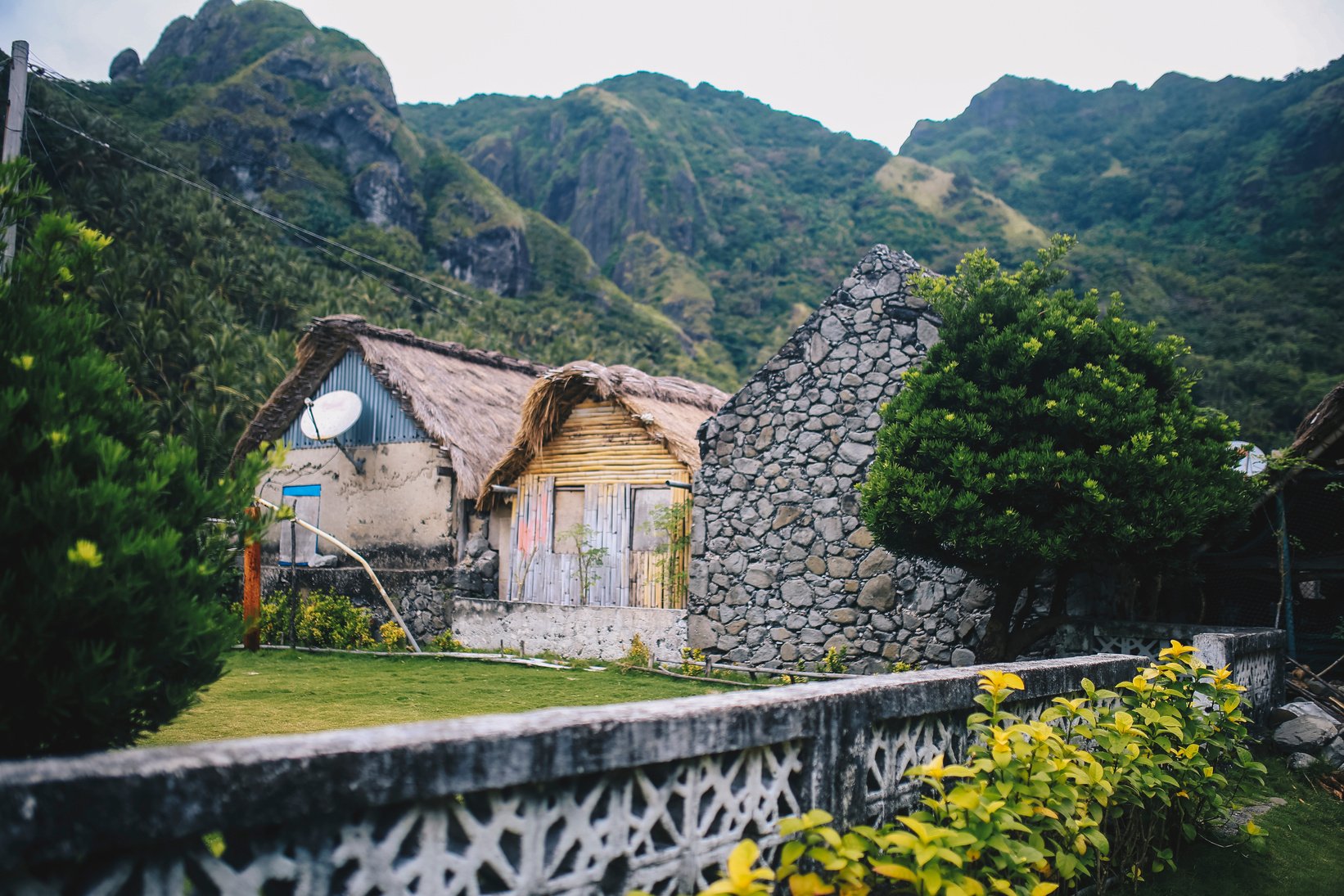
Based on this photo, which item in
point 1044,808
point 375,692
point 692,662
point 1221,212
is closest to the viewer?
point 1044,808

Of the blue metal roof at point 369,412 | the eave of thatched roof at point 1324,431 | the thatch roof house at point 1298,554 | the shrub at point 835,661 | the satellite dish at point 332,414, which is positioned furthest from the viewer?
the blue metal roof at point 369,412

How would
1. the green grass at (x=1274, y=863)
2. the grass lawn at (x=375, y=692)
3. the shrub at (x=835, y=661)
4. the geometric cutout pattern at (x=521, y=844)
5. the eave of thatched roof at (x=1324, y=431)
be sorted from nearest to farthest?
the geometric cutout pattern at (x=521, y=844)
the green grass at (x=1274, y=863)
the grass lawn at (x=375, y=692)
the eave of thatched roof at (x=1324, y=431)
the shrub at (x=835, y=661)

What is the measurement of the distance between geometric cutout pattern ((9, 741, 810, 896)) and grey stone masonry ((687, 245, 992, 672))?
717 centimetres

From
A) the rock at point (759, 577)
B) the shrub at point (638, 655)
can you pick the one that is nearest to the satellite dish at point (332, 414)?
the shrub at point (638, 655)

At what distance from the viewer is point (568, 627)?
40.7ft

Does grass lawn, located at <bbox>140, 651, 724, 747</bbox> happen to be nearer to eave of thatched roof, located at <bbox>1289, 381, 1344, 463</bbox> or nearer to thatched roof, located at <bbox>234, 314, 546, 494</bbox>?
thatched roof, located at <bbox>234, 314, 546, 494</bbox>

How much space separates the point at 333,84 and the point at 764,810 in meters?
71.2

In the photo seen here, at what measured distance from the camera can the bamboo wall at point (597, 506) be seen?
1341 centimetres

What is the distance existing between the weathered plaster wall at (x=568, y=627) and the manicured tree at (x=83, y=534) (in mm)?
8728

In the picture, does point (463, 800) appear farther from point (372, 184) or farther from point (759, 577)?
point (372, 184)

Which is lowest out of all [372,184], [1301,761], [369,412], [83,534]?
[1301,761]

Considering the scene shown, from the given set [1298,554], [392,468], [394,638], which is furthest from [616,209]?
[1298,554]

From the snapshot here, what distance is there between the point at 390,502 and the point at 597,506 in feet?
14.4

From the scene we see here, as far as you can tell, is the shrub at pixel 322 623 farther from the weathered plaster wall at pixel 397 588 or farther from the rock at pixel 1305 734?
the rock at pixel 1305 734
